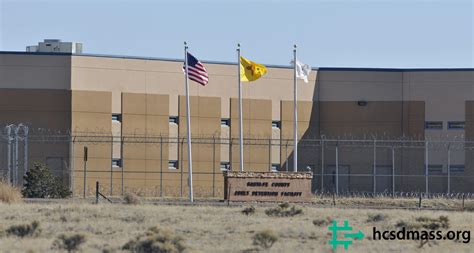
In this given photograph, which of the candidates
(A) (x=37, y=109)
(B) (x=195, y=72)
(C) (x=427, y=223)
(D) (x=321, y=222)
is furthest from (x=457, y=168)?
(D) (x=321, y=222)

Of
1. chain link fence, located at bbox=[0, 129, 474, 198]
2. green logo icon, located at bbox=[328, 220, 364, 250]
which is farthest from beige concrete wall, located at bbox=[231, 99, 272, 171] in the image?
green logo icon, located at bbox=[328, 220, 364, 250]

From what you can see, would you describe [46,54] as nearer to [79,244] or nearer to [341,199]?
[341,199]

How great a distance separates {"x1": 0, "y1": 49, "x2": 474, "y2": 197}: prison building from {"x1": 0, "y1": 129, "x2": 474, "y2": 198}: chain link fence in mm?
57

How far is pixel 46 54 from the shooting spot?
5862cm

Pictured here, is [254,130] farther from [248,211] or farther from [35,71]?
[248,211]

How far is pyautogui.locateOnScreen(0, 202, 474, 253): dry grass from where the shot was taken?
28984 millimetres

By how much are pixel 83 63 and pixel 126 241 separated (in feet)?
101

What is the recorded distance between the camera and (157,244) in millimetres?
27359

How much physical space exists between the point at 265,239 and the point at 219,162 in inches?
1303

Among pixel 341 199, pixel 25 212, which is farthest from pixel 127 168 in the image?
pixel 25 212

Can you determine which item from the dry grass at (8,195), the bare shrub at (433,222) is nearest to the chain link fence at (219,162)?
the dry grass at (8,195)

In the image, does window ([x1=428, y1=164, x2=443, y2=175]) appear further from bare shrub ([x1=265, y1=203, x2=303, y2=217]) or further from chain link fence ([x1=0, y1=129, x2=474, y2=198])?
bare shrub ([x1=265, y1=203, x2=303, y2=217])

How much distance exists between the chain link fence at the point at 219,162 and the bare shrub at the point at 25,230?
21.5 metres

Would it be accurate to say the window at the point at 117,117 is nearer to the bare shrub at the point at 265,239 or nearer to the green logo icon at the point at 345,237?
the green logo icon at the point at 345,237
